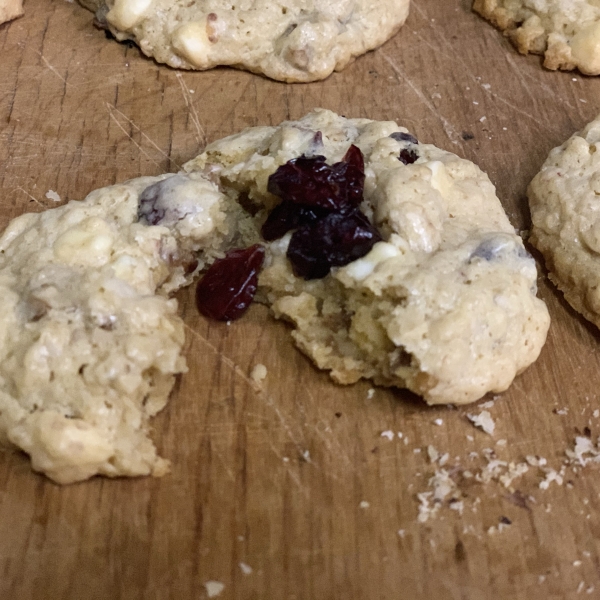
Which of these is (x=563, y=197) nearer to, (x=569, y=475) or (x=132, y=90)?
(x=569, y=475)

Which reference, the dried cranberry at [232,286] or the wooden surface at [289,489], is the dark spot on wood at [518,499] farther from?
the dried cranberry at [232,286]

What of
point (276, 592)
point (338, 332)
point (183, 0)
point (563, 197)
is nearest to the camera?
point (276, 592)

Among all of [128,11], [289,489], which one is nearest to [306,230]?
[289,489]

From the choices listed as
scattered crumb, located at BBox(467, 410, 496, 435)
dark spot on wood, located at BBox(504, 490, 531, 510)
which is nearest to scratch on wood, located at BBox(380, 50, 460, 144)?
scattered crumb, located at BBox(467, 410, 496, 435)

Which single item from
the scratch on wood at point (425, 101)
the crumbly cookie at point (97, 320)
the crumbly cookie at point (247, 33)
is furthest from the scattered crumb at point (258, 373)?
the crumbly cookie at point (247, 33)

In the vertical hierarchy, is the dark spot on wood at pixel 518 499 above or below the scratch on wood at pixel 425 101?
below

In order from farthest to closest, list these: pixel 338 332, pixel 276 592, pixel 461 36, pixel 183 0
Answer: pixel 461 36, pixel 183 0, pixel 338 332, pixel 276 592

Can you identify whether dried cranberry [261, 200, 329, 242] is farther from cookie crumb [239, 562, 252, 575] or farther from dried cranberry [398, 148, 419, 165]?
cookie crumb [239, 562, 252, 575]

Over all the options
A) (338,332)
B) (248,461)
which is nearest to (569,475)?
(338,332)
